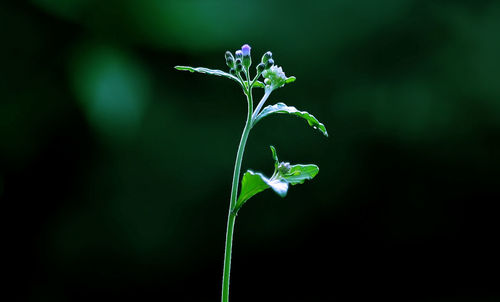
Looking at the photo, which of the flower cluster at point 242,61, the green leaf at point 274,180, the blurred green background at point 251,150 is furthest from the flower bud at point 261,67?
the blurred green background at point 251,150

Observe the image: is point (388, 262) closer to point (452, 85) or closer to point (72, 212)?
point (452, 85)

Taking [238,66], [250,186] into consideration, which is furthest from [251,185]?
[238,66]

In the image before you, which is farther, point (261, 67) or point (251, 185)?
point (261, 67)

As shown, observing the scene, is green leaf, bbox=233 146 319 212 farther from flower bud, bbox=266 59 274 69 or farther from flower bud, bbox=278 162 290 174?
flower bud, bbox=266 59 274 69

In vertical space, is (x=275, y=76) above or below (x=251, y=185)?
above

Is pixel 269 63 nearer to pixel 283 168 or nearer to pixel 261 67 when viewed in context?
pixel 261 67

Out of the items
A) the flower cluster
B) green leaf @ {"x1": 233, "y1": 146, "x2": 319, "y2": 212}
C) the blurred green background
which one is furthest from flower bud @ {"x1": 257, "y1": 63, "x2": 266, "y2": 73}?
the blurred green background

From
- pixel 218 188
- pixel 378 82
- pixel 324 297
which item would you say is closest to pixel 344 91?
pixel 378 82
